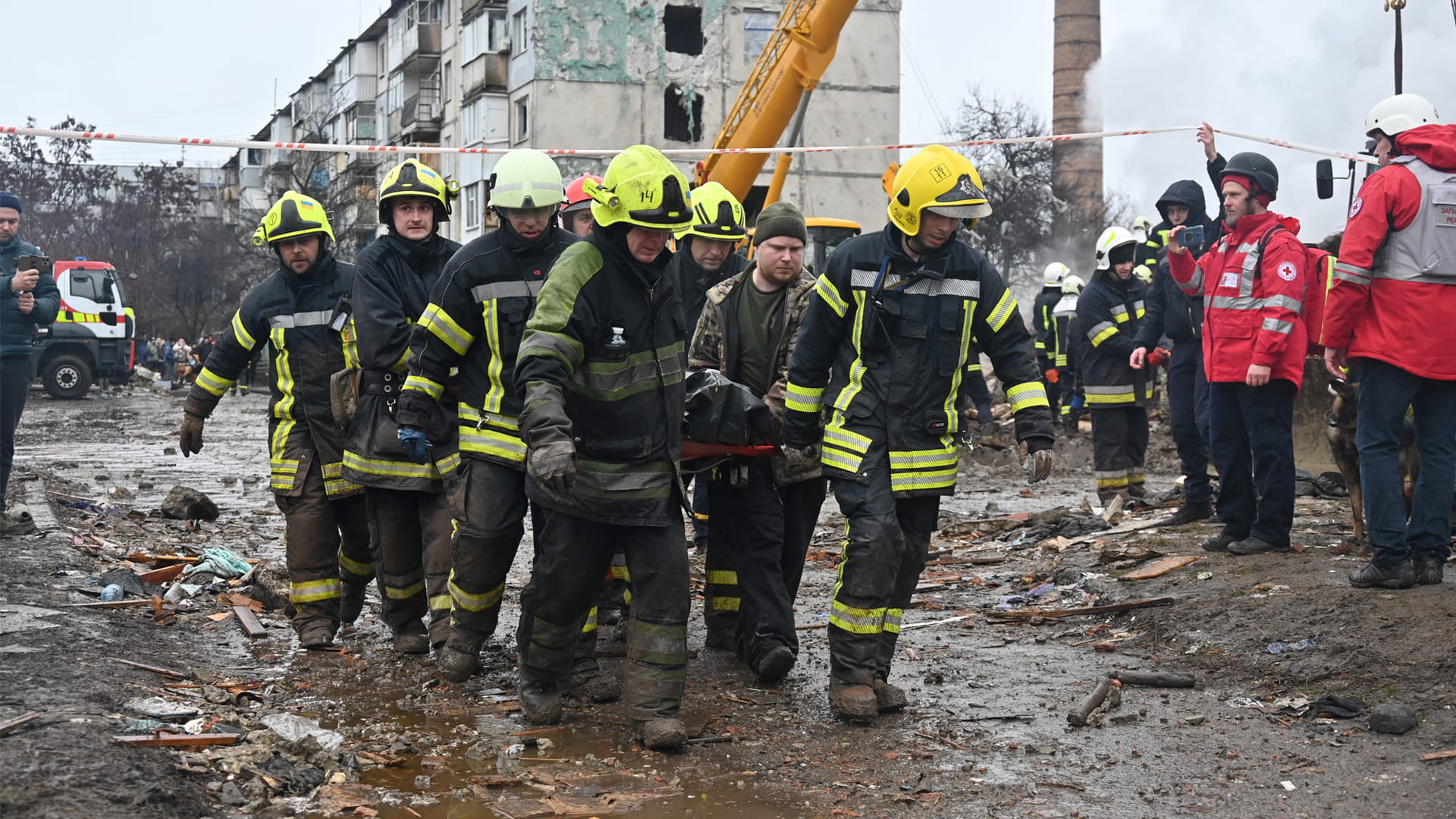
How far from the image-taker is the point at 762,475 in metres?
6.04

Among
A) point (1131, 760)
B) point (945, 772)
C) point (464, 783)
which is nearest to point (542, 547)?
point (464, 783)

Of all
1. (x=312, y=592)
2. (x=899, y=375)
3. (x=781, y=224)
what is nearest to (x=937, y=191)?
(x=899, y=375)

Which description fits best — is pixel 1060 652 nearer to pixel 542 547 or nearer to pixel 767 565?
pixel 767 565

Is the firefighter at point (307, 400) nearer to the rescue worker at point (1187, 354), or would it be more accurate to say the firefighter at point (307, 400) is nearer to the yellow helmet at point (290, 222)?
the yellow helmet at point (290, 222)

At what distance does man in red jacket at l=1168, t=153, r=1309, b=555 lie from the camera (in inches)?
286

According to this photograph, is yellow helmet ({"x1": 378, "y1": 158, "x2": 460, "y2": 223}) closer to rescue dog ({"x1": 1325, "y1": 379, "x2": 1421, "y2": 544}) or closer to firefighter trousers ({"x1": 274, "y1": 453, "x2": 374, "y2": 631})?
firefighter trousers ({"x1": 274, "y1": 453, "x2": 374, "y2": 631})

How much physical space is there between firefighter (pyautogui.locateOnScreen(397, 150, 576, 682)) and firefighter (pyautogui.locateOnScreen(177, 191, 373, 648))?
106 centimetres

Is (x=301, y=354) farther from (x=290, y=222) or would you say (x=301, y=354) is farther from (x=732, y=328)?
(x=732, y=328)

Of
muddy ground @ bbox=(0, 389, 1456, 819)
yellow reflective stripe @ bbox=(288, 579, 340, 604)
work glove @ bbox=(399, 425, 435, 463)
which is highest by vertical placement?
work glove @ bbox=(399, 425, 435, 463)

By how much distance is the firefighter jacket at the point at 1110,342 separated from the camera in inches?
409

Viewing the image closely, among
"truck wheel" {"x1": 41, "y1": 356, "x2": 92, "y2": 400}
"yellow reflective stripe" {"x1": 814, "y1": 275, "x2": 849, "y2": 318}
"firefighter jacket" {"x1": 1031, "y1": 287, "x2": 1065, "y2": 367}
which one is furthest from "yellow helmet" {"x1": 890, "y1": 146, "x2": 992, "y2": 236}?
"truck wheel" {"x1": 41, "y1": 356, "x2": 92, "y2": 400}

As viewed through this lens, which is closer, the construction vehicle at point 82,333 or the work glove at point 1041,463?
the work glove at point 1041,463

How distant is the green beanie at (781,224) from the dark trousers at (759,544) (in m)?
0.99

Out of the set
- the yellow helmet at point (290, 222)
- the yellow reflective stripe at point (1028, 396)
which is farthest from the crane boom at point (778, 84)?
the yellow reflective stripe at point (1028, 396)
